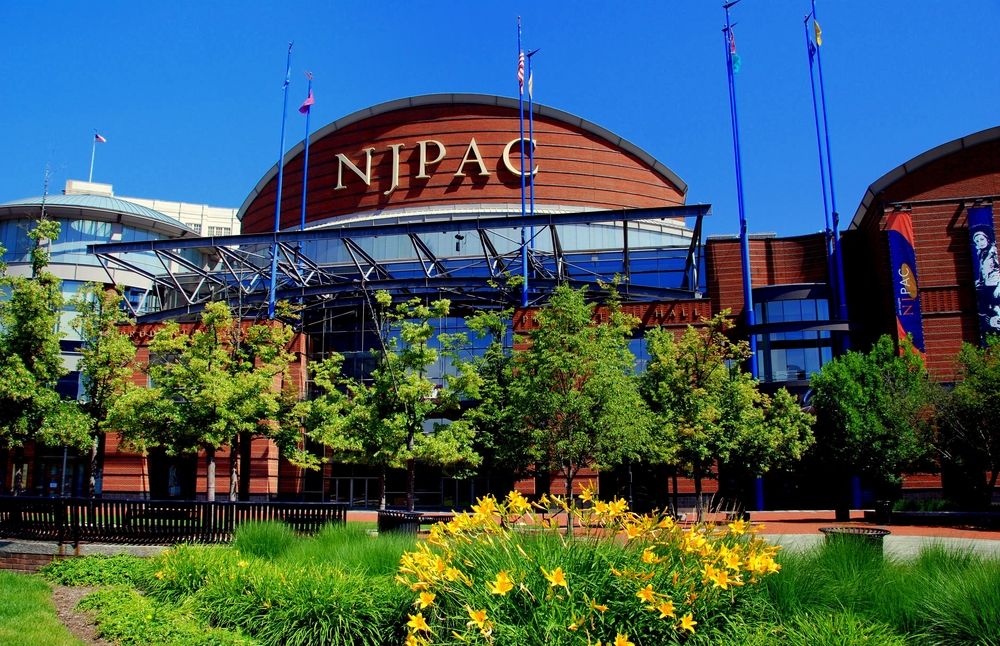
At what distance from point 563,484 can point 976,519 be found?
13.9 meters

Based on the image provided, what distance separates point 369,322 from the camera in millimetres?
37656

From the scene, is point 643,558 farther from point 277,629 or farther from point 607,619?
point 277,629

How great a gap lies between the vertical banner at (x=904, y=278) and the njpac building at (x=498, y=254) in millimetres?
61

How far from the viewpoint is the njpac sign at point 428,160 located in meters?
47.8

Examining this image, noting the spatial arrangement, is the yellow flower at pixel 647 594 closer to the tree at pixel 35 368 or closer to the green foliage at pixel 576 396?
the green foliage at pixel 576 396

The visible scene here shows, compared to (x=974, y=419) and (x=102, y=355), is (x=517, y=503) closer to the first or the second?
(x=102, y=355)

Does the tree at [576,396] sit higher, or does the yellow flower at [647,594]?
the tree at [576,396]

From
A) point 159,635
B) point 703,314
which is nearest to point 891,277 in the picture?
point 703,314

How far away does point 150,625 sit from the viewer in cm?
832

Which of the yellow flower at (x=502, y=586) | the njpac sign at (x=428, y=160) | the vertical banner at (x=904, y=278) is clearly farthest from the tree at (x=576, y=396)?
the njpac sign at (x=428, y=160)

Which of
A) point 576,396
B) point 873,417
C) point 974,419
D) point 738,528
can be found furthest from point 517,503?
point 873,417

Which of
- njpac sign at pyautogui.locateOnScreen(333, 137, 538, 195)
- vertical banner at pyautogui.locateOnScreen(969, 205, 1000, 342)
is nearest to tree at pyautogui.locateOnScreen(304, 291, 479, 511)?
vertical banner at pyautogui.locateOnScreen(969, 205, 1000, 342)

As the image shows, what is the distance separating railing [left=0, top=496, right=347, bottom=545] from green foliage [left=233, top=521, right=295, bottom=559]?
99.8 inches

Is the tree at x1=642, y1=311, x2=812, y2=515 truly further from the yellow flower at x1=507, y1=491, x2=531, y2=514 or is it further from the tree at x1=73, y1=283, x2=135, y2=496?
the yellow flower at x1=507, y1=491, x2=531, y2=514
